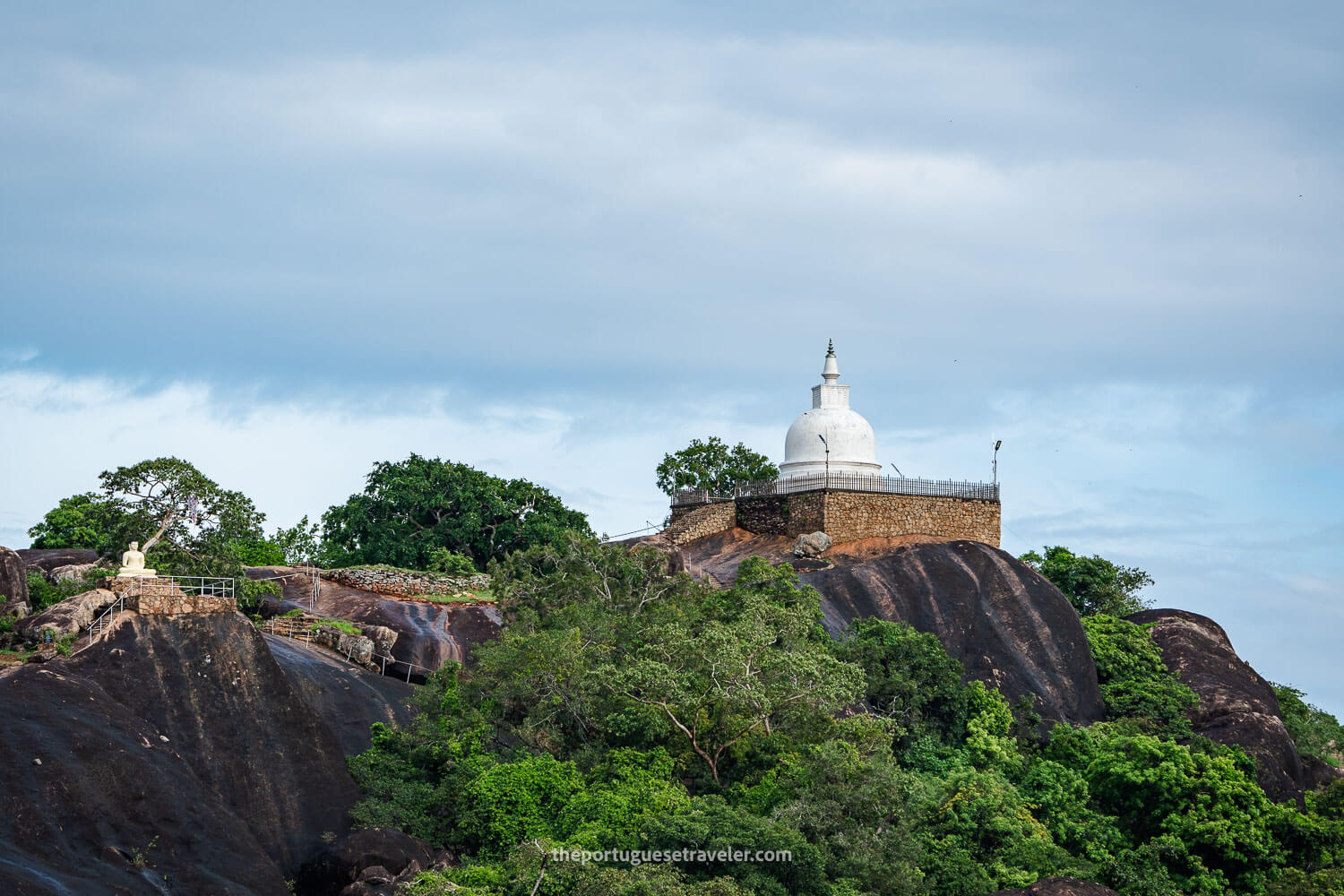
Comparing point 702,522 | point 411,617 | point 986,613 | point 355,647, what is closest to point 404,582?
point 411,617

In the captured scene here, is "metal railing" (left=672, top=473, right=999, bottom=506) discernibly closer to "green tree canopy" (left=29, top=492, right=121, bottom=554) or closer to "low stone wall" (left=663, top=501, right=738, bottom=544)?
"low stone wall" (left=663, top=501, right=738, bottom=544)

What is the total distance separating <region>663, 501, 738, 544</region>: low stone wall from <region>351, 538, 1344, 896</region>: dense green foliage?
15.9 meters

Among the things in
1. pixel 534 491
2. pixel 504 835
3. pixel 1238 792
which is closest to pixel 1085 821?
pixel 1238 792

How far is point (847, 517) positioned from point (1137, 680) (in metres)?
12.0

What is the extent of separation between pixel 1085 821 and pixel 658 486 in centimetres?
3143

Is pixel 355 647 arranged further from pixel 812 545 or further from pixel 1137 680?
pixel 1137 680

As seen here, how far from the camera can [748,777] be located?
1228 inches

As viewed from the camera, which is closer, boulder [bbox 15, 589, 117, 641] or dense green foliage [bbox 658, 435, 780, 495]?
boulder [bbox 15, 589, 117, 641]

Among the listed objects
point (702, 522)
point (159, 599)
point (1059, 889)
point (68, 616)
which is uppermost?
point (702, 522)

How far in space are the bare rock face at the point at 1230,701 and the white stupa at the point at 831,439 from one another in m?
12.2

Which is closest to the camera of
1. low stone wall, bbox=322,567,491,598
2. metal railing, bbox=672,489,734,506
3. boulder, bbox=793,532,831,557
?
low stone wall, bbox=322,567,491,598

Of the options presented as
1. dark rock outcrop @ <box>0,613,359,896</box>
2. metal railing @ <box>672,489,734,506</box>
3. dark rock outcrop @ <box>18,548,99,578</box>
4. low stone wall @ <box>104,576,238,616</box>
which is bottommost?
dark rock outcrop @ <box>0,613,359,896</box>

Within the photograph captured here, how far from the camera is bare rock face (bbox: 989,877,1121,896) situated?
93.4ft

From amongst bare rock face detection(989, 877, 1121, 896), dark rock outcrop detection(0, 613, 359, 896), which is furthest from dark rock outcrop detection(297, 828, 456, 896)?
bare rock face detection(989, 877, 1121, 896)
